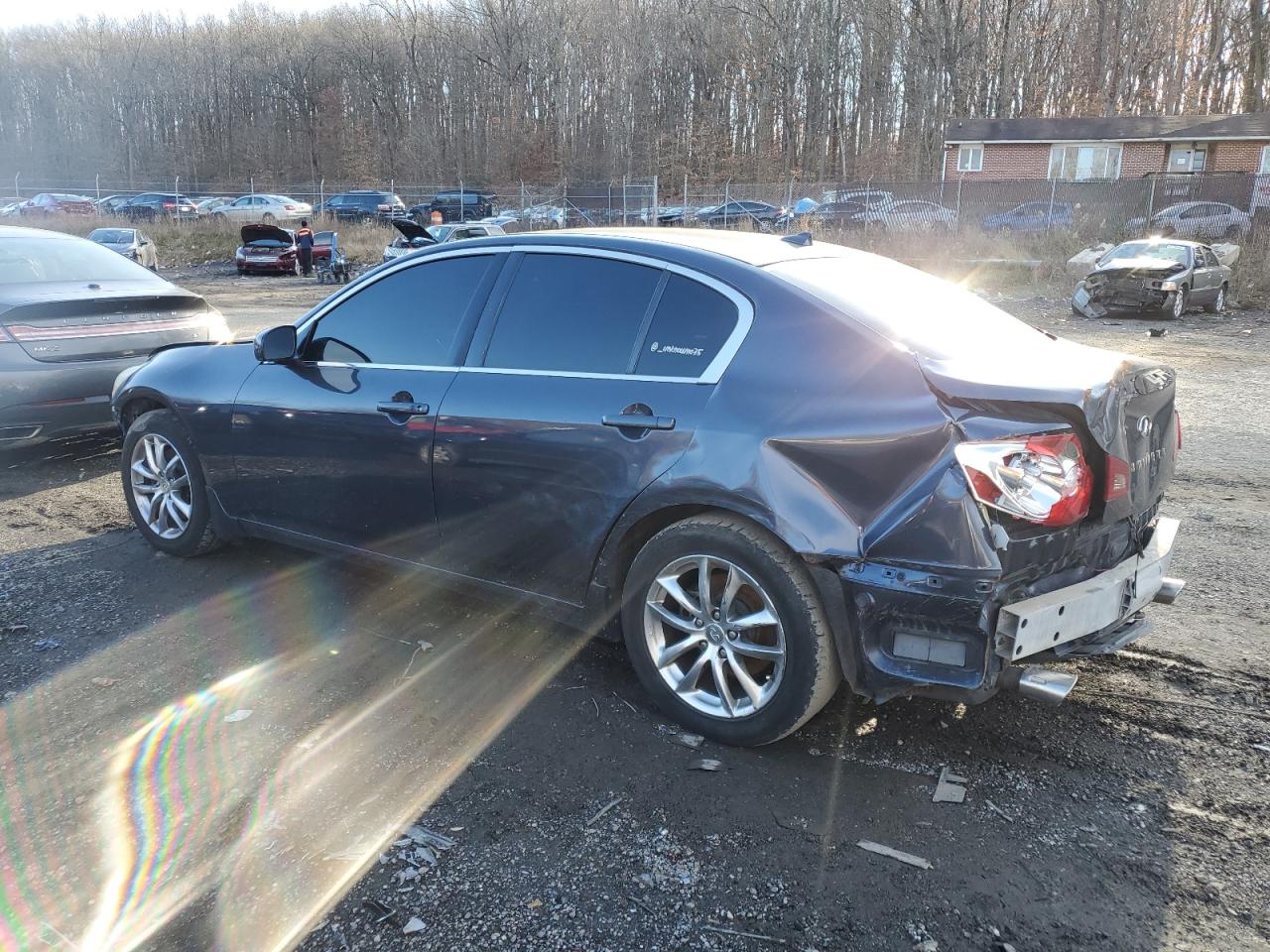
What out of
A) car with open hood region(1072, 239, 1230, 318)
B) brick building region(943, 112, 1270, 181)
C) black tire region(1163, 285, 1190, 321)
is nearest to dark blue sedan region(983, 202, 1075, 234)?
car with open hood region(1072, 239, 1230, 318)

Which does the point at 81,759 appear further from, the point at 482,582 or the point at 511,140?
the point at 511,140

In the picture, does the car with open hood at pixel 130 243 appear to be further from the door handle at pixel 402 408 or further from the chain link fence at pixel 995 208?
the door handle at pixel 402 408

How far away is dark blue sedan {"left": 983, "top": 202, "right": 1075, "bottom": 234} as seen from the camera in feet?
85.5

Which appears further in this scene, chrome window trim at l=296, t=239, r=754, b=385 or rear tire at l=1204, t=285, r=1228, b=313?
rear tire at l=1204, t=285, r=1228, b=313

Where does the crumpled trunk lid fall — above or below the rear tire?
above

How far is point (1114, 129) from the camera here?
136 ft

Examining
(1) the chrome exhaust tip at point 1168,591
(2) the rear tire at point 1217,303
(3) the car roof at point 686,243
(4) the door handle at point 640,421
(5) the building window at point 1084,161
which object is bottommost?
(2) the rear tire at point 1217,303

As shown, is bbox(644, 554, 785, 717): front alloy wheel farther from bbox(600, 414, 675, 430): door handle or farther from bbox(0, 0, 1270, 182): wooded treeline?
bbox(0, 0, 1270, 182): wooded treeline

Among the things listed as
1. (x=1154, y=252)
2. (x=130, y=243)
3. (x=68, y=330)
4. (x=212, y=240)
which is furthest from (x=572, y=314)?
(x=212, y=240)

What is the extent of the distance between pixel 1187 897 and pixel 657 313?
7.66ft

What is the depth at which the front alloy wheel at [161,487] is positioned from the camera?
196 inches

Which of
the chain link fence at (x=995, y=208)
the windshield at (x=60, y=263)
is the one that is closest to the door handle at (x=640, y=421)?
the windshield at (x=60, y=263)

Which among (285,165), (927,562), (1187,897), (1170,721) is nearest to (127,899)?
(927,562)

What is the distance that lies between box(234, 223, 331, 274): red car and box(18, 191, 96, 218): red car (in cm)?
2336
